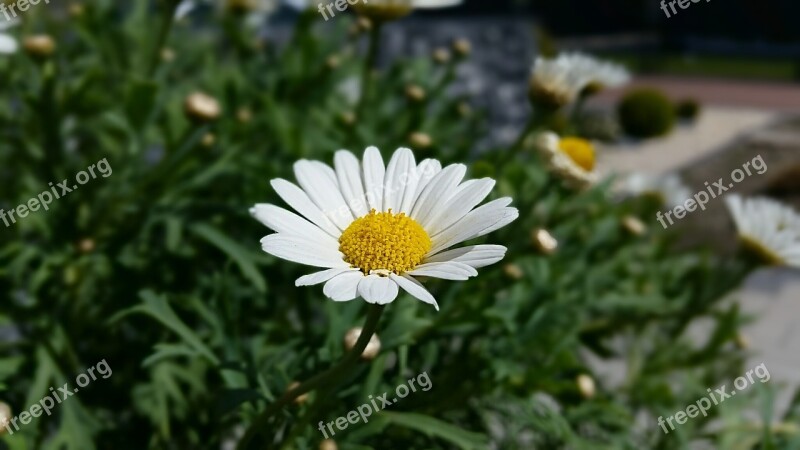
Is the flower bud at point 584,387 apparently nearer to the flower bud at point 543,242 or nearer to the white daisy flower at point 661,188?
the flower bud at point 543,242

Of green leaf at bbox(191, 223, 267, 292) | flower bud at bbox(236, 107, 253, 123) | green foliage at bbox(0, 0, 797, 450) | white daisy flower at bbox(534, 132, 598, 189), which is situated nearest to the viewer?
green foliage at bbox(0, 0, 797, 450)

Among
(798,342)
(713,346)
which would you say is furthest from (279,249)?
(798,342)

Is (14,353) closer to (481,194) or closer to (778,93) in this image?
(481,194)

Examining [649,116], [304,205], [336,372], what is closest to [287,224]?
[304,205]

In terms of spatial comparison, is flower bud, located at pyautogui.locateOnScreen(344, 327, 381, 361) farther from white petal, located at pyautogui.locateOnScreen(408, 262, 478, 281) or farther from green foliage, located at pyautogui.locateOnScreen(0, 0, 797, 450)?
white petal, located at pyautogui.locateOnScreen(408, 262, 478, 281)

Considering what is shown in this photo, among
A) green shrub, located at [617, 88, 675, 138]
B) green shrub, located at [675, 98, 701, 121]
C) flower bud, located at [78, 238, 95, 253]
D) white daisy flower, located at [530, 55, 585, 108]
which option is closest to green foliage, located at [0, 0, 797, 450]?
flower bud, located at [78, 238, 95, 253]

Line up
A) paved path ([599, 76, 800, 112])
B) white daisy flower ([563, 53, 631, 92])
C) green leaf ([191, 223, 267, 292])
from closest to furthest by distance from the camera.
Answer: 1. green leaf ([191, 223, 267, 292])
2. white daisy flower ([563, 53, 631, 92])
3. paved path ([599, 76, 800, 112])

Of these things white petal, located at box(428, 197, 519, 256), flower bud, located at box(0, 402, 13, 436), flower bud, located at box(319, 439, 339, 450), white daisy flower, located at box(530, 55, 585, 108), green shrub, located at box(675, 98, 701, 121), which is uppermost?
green shrub, located at box(675, 98, 701, 121)
